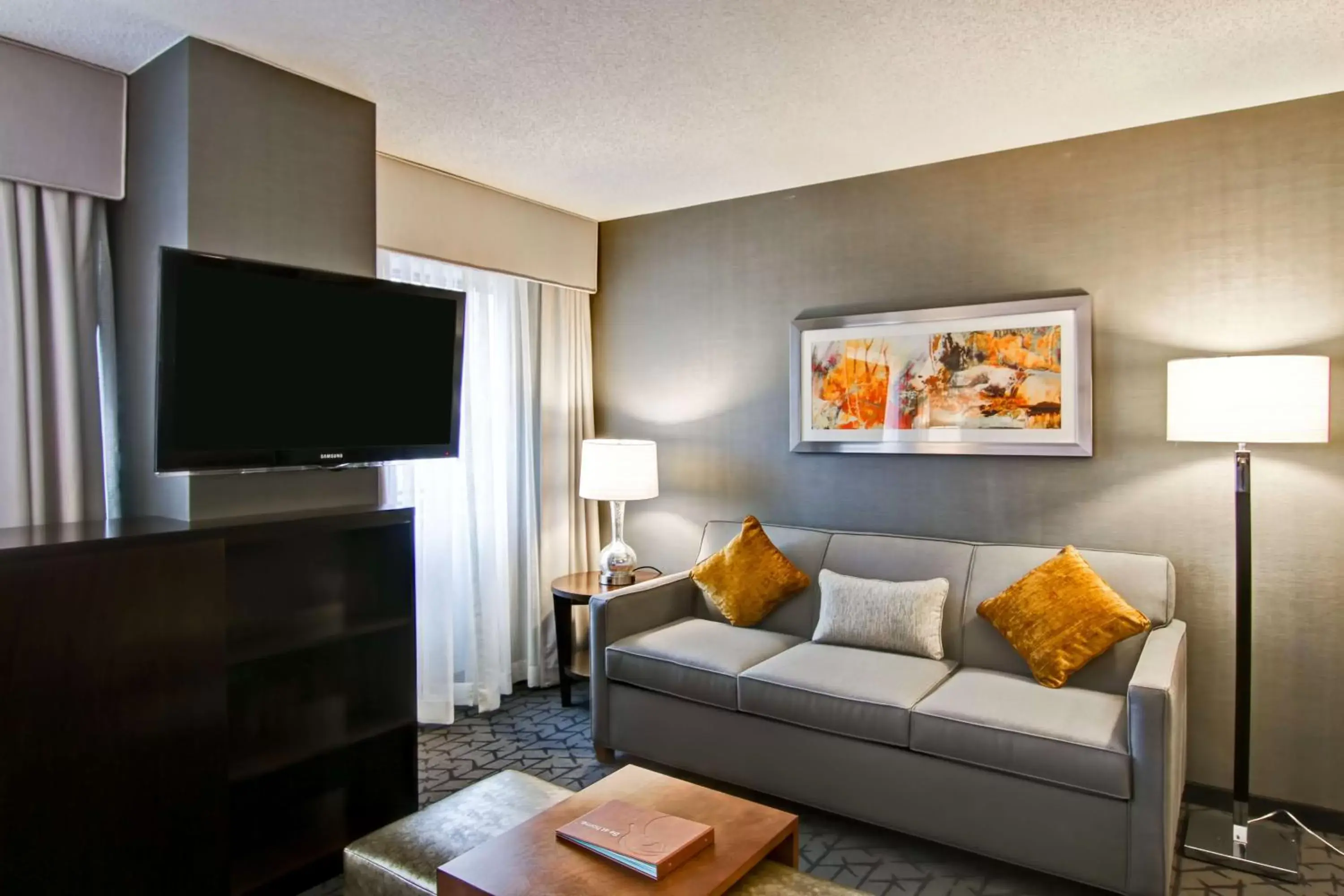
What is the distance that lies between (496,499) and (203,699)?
1.94 m

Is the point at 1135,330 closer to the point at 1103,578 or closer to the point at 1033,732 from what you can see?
the point at 1103,578

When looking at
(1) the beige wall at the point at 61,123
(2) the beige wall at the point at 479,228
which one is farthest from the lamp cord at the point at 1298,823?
(1) the beige wall at the point at 61,123

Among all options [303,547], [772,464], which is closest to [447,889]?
[303,547]

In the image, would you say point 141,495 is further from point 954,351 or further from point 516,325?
point 954,351

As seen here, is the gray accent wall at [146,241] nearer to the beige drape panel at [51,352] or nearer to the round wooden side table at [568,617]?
the beige drape panel at [51,352]

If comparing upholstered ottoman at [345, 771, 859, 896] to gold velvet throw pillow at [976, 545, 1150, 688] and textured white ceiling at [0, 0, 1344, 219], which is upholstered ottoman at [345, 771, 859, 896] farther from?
textured white ceiling at [0, 0, 1344, 219]

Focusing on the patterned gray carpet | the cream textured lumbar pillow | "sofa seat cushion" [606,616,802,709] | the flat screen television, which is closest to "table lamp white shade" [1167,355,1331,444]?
the cream textured lumbar pillow

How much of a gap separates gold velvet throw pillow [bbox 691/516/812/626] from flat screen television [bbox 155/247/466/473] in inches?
53.0

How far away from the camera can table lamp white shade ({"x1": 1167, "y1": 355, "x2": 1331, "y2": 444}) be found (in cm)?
241

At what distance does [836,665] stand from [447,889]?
1.68 meters

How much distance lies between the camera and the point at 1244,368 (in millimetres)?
2469

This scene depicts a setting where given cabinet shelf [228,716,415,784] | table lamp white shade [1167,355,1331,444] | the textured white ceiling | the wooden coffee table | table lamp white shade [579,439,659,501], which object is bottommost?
cabinet shelf [228,716,415,784]

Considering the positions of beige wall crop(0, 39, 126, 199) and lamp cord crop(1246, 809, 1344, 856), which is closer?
beige wall crop(0, 39, 126, 199)

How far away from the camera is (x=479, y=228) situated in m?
3.80
